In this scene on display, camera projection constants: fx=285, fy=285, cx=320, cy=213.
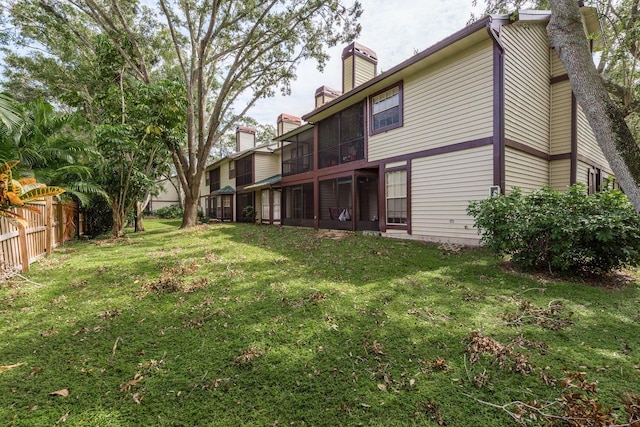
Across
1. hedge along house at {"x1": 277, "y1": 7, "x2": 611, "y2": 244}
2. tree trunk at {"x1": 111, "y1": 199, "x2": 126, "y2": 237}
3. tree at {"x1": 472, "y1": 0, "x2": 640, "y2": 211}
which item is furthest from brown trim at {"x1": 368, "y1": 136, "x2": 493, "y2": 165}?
tree trunk at {"x1": 111, "y1": 199, "x2": 126, "y2": 237}

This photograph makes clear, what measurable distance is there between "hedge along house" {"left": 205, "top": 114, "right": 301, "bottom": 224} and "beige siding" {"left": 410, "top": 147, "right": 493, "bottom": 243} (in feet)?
32.7

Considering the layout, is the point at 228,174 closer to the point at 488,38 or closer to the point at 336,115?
the point at 336,115

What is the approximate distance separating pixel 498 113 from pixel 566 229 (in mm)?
3829

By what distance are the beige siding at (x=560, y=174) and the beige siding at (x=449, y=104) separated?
4.10 m

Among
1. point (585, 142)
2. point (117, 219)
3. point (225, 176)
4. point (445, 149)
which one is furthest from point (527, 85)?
point (225, 176)

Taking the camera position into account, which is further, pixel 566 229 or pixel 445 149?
pixel 445 149

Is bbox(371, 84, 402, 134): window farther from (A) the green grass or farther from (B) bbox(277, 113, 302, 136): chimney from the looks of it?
(B) bbox(277, 113, 302, 136): chimney

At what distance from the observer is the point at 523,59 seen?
8664 mm

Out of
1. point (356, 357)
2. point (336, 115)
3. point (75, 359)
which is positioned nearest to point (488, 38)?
point (336, 115)

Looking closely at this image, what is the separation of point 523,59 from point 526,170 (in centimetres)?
339

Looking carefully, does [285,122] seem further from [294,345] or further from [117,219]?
[294,345]

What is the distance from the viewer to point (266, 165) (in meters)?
21.1

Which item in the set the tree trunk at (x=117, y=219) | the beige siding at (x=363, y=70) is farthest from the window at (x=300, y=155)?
the tree trunk at (x=117, y=219)

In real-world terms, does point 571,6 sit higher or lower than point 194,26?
lower
